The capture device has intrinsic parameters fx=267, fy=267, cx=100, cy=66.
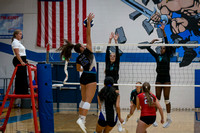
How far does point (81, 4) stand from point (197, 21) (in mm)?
5134

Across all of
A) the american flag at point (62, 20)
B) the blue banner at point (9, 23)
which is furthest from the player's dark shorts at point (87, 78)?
the blue banner at point (9, 23)

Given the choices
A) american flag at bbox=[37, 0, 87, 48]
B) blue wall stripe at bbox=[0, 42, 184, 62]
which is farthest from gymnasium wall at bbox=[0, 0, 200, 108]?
american flag at bbox=[37, 0, 87, 48]

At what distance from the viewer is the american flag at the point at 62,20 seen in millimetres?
11953

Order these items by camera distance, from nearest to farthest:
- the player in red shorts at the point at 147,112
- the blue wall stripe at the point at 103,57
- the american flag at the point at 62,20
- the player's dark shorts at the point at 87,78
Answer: the player in red shorts at the point at 147,112, the player's dark shorts at the point at 87,78, the blue wall stripe at the point at 103,57, the american flag at the point at 62,20

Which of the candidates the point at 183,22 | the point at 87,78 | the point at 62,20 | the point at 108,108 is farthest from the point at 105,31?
the point at 108,108

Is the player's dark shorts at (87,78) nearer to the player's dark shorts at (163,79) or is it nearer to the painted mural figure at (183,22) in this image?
the player's dark shorts at (163,79)

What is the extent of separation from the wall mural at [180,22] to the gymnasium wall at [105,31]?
0.43 ft

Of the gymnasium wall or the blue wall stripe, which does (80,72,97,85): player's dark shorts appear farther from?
the blue wall stripe

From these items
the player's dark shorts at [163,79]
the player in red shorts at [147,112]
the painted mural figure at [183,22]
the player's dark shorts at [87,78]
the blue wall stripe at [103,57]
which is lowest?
the player in red shorts at [147,112]

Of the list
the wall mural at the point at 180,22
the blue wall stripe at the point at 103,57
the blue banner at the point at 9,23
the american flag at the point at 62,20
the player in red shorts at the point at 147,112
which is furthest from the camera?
the blue banner at the point at 9,23

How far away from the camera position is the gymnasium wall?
1160 cm

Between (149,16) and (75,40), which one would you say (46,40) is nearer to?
(75,40)

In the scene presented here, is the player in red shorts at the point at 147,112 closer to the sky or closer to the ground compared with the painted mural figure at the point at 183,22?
closer to the ground

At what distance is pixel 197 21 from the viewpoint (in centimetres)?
1150
